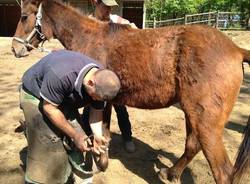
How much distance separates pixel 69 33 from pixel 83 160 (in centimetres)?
184

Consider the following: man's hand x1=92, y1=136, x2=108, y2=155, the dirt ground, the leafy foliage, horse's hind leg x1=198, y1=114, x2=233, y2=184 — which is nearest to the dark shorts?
man's hand x1=92, y1=136, x2=108, y2=155

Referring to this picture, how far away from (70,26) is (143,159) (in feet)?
6.44

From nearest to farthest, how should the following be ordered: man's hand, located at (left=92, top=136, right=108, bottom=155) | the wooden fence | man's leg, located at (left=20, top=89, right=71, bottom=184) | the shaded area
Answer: man's hand, located at (left=92, top=136, right=108, bottom=155) → man's leg, located at (left=20, top=89, right=71, bottom=184) → the shaded area → the wooden fence

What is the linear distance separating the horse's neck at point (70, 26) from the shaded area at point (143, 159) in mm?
1542

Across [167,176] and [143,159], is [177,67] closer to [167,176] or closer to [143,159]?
[167,176]

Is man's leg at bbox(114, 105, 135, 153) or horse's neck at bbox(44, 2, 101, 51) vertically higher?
horse's neck at bbox(44, 2, 101, 51)

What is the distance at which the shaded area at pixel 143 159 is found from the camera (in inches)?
181

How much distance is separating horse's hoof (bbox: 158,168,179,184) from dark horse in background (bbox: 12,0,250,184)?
0.01 meters

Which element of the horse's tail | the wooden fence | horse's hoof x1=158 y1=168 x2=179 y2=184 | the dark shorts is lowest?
the wooden fence

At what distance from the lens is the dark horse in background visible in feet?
11.9

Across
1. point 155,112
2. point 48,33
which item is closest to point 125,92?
point 48,33

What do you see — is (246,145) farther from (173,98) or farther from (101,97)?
(101,97)

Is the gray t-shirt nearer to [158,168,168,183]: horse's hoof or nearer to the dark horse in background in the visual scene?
the dark horse in background

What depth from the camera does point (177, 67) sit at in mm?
3867
